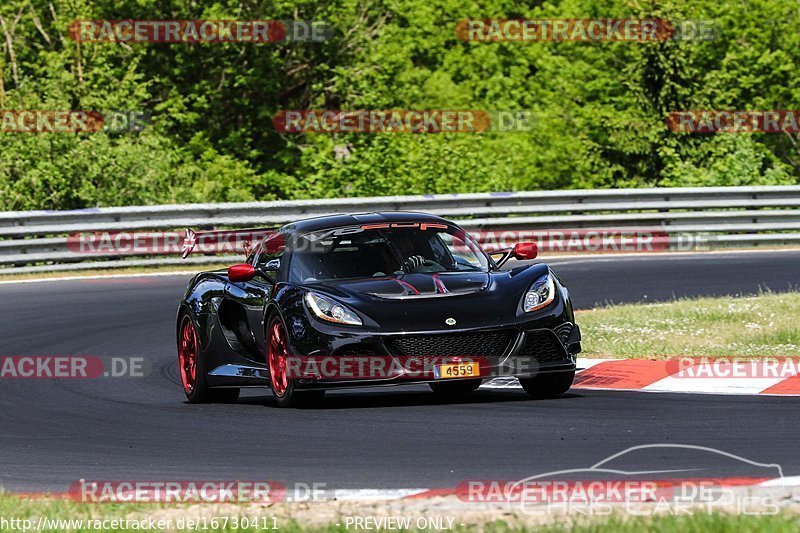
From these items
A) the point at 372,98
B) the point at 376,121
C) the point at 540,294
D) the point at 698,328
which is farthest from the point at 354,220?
the point at 372,98

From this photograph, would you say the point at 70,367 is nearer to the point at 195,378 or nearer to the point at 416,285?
the point at 195,378

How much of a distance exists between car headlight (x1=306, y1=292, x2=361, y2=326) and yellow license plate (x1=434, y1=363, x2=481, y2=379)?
1.94 feet

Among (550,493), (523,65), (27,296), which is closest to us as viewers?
(550,493)

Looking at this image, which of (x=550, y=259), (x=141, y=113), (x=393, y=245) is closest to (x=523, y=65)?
(x=141, y=113)

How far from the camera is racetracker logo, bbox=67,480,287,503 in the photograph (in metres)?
6.72

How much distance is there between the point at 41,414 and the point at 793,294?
27.9 feet

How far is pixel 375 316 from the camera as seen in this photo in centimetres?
968

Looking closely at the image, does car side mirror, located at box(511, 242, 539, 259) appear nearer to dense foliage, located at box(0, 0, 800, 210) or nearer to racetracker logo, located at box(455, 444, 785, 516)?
racetracker logo, located at box(455, 444, 785, 516)

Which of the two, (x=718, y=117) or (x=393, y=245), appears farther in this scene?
(x=718, y=117)

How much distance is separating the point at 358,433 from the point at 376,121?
27854mm

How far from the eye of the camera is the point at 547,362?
992 cm

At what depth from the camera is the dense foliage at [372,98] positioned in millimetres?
27781

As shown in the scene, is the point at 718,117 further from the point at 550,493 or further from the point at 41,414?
the point at 550,493

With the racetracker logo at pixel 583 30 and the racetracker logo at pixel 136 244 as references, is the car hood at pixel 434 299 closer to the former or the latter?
the racetracker logo at pixel 136 244
